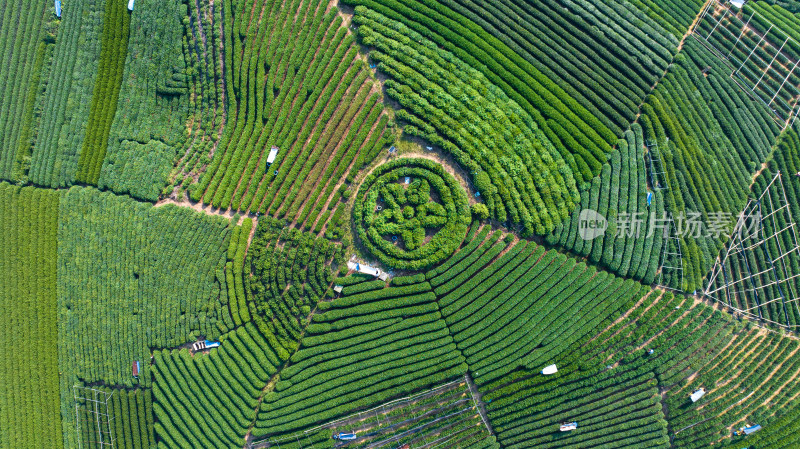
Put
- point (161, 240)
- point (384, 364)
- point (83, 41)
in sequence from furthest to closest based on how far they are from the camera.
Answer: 1. point (83, 41)
2. point (161, 240)
3. point (384, 364)

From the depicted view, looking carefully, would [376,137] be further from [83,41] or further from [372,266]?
[83,41]

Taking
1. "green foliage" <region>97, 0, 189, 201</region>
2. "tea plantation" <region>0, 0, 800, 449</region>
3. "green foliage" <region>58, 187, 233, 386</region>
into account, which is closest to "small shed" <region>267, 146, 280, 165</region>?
"tea plantation" <region>0, 0, 800, 449</region>

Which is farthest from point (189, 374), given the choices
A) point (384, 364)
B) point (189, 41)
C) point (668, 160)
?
point (668, 160)

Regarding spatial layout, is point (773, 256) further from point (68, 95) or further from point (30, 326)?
point (30, 326)

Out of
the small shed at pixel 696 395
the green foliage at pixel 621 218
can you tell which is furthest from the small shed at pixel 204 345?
the small shed at pixel 696 395

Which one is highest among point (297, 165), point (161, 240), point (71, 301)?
point (297, 165)

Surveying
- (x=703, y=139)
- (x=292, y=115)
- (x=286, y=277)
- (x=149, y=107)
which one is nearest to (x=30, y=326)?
(x=149, y=107)
